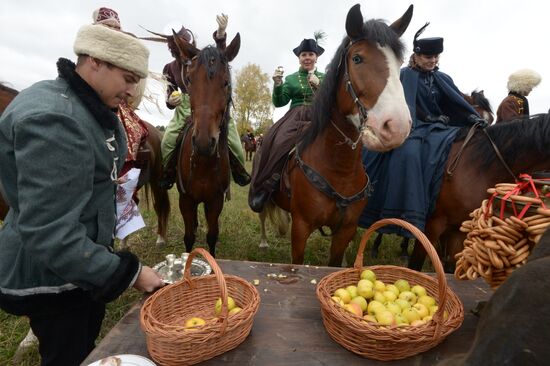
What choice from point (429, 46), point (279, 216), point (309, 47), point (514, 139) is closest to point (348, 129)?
point (514, 139)

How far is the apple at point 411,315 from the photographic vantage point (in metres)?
1.26

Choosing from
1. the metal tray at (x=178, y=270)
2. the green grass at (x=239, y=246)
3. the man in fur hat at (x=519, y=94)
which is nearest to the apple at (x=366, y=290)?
the metal tray at (x=178, y=270)

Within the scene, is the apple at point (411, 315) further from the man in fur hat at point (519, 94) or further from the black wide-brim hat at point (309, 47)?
the man in fur hat at point (519, 94)

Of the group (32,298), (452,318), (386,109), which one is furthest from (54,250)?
(386,109)

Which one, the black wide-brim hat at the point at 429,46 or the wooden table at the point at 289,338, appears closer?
the wooden table at the point at 289,338

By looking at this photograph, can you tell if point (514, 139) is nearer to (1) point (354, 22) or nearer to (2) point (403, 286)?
(1) point (354, 22)

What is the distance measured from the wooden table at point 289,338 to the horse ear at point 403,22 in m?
2.07

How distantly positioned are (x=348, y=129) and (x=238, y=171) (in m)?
1.93

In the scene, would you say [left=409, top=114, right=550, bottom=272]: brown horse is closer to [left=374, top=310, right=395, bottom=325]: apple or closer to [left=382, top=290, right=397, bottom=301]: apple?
[left=382, top=290, right=397, bottom=301]: apple

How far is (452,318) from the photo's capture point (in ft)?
3.95

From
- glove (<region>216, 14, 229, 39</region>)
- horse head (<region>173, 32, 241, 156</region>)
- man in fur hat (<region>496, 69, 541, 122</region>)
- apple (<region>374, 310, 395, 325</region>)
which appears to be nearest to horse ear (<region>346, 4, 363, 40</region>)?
horse head (<region>173, 32, 241, 156</region>)

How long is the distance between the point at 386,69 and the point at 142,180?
2904mm

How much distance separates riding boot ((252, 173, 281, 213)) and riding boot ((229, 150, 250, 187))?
576 millimetres

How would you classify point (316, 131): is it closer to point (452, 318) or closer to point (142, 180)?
point (452, 318)
